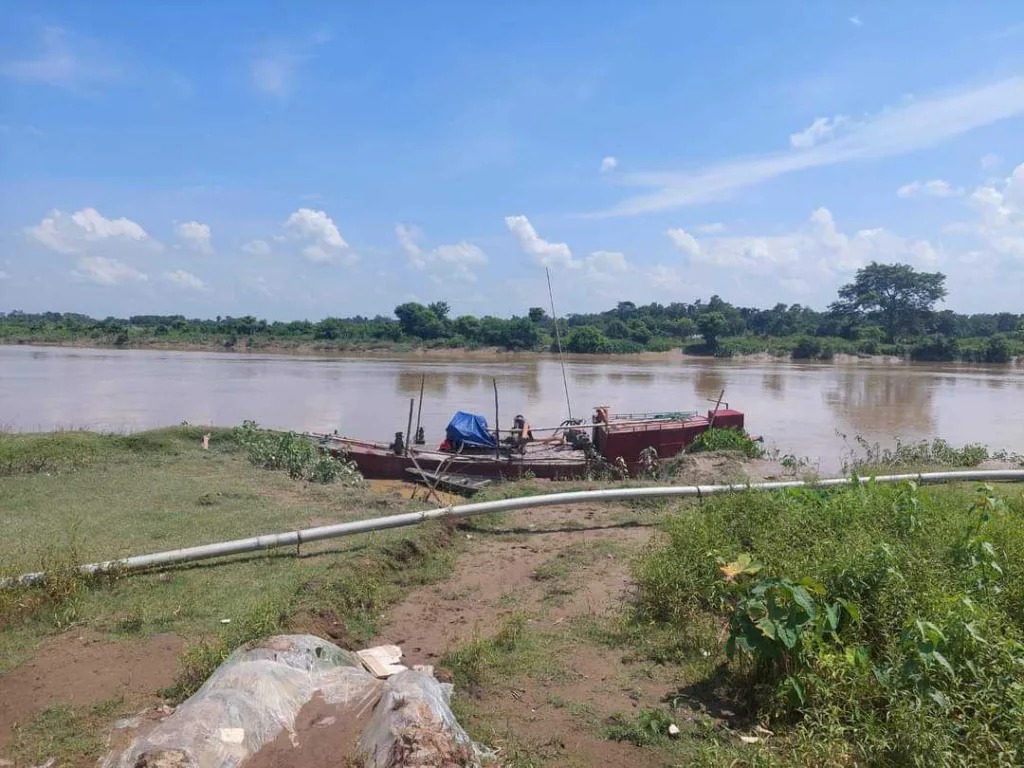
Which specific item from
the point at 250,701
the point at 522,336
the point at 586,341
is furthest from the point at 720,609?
the point at 586,341

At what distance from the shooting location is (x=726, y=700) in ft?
12.2

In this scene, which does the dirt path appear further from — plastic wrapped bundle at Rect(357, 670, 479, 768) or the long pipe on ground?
plastic wrapped bundle at Rect(357, 670, 479, 768)

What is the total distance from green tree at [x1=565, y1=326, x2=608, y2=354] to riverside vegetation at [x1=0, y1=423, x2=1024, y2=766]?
58377 millimetres

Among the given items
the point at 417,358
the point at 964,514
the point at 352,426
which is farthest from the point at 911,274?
the point at 964,514

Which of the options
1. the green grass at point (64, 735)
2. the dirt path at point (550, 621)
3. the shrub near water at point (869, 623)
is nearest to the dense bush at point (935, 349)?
the dirt path at point (550, 621)

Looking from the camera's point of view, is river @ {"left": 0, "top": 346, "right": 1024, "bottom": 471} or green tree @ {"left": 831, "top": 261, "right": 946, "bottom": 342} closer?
river @ {"left": 0, "top": 346, "right": 1024, "bottom": 471}

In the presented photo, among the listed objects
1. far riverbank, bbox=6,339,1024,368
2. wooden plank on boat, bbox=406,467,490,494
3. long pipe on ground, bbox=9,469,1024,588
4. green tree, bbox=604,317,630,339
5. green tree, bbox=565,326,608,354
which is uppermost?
green tree, bbox=604,317,630,339

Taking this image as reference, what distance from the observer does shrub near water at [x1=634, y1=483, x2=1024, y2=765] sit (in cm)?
295

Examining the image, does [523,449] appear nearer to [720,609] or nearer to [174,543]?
[174,543]

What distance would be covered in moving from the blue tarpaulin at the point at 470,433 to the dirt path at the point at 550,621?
6089mm

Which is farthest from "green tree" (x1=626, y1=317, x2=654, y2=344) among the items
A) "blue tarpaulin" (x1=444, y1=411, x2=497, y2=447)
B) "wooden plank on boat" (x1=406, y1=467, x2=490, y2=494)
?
"wooden plank on boat" (x1=406, y1=467, x2=490, y2=494)

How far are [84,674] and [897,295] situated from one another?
76.2m

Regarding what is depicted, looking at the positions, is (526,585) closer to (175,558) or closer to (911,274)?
(175,558)

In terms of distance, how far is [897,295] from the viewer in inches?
2694
